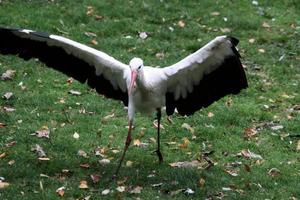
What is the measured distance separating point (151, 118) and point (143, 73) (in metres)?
2.07

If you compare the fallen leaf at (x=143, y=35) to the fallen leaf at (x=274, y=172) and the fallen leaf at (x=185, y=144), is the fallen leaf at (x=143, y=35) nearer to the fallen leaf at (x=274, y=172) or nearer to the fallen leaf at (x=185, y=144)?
the fallen leaf at (x=185, y=144)

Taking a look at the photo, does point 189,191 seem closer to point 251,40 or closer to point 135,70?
point 135,70

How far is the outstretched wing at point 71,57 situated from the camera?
781 cm

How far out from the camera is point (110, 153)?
820 centimetres

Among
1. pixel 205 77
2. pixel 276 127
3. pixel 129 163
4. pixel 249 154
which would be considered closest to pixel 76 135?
pixel 129 163

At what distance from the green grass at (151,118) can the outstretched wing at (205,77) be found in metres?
0.71

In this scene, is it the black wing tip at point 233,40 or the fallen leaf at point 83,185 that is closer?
the black wing tip at point 233,40

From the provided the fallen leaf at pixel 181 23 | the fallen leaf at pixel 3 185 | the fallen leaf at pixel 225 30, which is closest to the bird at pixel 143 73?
the fallen leaf at pixel 3 185

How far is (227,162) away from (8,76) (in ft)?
13.4

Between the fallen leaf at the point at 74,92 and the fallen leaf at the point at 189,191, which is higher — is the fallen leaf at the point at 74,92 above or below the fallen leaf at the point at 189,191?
below

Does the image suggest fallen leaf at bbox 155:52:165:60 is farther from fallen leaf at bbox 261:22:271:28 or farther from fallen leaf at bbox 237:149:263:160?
fallen leaf at bbox 237:149:263:160

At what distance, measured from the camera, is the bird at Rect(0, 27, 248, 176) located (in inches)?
293

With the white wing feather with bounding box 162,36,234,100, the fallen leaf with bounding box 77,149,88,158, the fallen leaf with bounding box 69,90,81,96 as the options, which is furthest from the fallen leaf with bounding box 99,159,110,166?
the fallen leaf with bounding box 69,90,81,96

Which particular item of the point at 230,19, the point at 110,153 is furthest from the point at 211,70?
the point at 230,19
